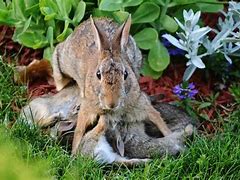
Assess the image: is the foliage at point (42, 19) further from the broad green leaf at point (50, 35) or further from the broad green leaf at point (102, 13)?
the broad green leaf at point (102, 13)

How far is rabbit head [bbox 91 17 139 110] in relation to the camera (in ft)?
12.4

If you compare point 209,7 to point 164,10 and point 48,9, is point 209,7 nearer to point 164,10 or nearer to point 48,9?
point 164,10

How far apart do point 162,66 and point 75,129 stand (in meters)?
0.93

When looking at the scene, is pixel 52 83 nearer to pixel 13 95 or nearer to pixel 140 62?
pixel 13 95

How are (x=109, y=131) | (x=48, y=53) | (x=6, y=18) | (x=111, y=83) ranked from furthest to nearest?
1. (x=48, y=53)
2. (x=6, y=18)
3. (x=109, y=131)
4. (x=111, y=83)

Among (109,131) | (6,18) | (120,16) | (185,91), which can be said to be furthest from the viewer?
(6,18)

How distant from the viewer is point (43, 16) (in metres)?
5.15

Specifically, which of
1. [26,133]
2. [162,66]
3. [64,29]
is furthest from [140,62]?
[26,133]

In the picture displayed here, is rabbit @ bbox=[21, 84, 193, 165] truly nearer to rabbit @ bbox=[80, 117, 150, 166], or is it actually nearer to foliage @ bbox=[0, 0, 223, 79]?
rabbit @ bbox=[80, 117, 150, 166]

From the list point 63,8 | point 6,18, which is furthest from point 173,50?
point 6,18

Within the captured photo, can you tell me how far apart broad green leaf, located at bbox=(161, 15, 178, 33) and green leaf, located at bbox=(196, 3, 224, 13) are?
26 centimetres

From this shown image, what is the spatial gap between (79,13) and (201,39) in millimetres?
904

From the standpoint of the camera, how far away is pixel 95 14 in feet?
16.7

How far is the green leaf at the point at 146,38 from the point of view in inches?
194
